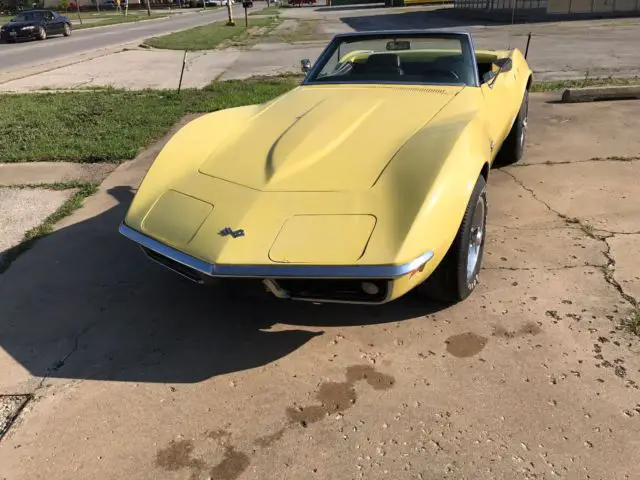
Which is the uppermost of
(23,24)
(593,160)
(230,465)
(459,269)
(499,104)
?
(23,24)

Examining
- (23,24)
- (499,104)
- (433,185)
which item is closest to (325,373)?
(433,185)

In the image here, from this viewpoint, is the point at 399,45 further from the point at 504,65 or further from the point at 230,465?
the point at 230,465

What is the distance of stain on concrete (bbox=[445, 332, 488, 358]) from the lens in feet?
8.87

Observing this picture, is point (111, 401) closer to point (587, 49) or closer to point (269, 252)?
point (269, 252)

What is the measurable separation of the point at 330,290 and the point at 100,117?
6.71m

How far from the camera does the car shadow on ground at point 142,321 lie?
8.95ft

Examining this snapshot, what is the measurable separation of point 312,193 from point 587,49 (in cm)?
1445

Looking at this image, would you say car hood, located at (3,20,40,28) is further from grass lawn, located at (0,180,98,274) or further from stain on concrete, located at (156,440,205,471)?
stain on concrete, located at (156,440,205,471)

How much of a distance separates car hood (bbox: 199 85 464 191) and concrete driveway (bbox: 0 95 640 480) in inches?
27.9

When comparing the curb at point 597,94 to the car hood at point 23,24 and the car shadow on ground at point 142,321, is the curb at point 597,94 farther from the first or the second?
the car hood at point 23,24

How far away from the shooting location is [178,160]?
3.26 meters

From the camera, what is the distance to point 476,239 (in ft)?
10.4

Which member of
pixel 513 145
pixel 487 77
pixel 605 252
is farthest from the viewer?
pixel 513 145

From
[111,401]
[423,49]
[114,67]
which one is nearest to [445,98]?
[423,49]
